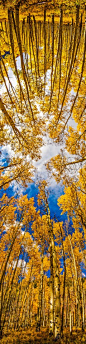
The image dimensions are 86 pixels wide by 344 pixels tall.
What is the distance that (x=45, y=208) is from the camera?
7.55m

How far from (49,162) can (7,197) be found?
6252 mm

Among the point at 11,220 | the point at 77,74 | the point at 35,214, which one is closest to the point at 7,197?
the point at 11,220

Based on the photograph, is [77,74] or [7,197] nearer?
[77,74]

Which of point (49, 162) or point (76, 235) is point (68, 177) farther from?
point (76, 235)

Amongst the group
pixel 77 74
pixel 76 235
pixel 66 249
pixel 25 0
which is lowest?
pixel 66 249

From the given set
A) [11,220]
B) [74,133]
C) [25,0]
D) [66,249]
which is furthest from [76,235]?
[25,0]

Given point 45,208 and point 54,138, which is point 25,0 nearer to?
point 54,138

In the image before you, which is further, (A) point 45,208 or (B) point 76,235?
(B) point 76,235

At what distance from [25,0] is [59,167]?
5877 millimetres

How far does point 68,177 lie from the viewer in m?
7.89

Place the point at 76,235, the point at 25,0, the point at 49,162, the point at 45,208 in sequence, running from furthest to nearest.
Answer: the point at 76,235, the point at 49,162, the point at 45,208, the point at 25,0

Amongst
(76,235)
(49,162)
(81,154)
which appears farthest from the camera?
(76,235)

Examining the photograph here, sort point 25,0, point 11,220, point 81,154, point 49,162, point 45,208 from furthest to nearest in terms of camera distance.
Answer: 1. point 11,220
2. point 49,162
3. point 45,208
4. point 81,154
5. point 25,0

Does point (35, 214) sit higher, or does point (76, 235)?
point (35, 214)
